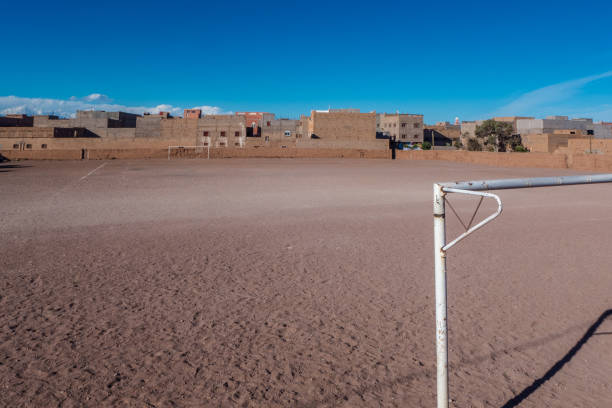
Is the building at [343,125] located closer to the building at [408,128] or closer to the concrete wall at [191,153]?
the concrete wall at [191,153]

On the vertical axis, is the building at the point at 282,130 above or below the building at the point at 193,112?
below

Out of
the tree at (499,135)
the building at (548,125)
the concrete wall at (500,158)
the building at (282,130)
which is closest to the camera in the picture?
the concrete wall at (500,158)

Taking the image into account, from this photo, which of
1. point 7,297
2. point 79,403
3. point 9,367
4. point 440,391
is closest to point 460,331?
point 440,391

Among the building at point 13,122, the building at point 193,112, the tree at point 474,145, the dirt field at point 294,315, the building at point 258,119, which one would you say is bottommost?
the dirt field at point 294,315

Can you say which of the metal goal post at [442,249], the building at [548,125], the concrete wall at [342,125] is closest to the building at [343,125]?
the concrete wall at [342,125]

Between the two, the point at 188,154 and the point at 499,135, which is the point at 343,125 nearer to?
the point at 499,135

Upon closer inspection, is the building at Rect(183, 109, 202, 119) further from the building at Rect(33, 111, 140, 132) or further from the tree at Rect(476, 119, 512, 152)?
the tree at Rect(476, 119, 512, 152)

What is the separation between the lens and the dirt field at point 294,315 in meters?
3.24

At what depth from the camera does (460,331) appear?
420cm

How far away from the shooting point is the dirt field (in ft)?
10.6

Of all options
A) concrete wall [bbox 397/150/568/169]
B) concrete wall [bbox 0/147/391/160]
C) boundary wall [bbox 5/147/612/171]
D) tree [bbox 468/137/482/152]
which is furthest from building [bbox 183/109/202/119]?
concrete wall [bbox 397/150/568/169]

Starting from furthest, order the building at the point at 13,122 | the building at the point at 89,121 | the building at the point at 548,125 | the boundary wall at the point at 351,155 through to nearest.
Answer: the building at the point at 548,125 < the building at the point at 13,122 < the building at the point at 89,121 < the boundary wall at the point at 351,155

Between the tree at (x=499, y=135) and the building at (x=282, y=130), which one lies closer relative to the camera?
the building at (x=282, y=130)

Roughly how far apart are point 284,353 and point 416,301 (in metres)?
1.90
